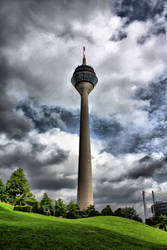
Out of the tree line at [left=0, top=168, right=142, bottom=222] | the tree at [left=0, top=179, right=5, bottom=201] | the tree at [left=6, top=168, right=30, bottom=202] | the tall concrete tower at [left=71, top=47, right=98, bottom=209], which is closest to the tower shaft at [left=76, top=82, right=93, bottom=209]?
the tall concrete tower at [left=71, top=47, right=98, bottom=209]

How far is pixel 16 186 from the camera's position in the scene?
5553 cm

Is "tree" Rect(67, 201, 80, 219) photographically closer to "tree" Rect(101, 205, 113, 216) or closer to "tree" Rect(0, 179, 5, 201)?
"tree" Rect(101, 205, 113, 216)

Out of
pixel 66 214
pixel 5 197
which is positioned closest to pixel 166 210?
pixel 66 214

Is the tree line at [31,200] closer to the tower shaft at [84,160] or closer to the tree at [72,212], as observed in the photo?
the tree at [72,212]

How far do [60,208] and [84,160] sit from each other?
3071cm

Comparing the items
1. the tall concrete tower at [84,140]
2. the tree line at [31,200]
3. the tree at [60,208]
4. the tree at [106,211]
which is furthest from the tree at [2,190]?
the tall concrete tower at [84,140]

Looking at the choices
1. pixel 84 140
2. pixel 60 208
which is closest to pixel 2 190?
pixel 60 208

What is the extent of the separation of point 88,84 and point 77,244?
82.3m

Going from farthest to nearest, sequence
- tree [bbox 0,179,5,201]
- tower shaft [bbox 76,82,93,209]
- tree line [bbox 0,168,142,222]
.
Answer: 1. tower shaft [bbox 76,82,93,209]
2. tree [bbox 0,179,5,201]
3. tree line [bbox 0,168,142,222]

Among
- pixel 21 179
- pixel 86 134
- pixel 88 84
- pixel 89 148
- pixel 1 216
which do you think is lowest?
pixel 1 216

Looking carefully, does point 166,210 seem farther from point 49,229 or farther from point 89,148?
point 49,229

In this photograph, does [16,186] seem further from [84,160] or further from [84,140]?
[84,140]

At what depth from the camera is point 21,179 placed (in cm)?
5638

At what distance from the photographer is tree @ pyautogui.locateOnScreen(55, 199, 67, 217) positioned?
50344 mm
